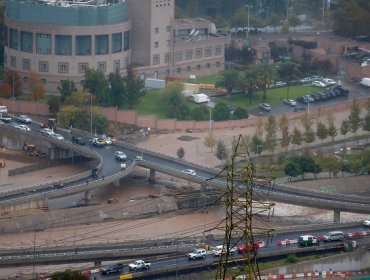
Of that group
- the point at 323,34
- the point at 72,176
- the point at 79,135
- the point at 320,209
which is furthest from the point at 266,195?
the point at 323,34

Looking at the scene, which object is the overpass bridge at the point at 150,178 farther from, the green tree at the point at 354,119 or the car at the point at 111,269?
the green tree at the point at 354,119

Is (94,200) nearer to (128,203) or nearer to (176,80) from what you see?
(128,203)

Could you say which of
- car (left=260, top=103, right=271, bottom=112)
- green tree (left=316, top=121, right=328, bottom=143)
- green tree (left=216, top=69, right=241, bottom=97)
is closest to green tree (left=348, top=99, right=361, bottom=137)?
green tree (left=316, top=121, right=328, bottom=143)

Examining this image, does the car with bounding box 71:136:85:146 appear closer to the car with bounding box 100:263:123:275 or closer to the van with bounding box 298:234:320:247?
the van with bounding box 298:234:320:247

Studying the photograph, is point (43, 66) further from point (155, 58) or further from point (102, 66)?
point (155, 58)

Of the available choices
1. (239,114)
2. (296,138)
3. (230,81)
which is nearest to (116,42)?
(230,81)

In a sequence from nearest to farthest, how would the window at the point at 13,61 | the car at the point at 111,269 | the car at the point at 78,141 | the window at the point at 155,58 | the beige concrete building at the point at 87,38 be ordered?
the car at the point at 111,269 → the car at the point at 78,141 → the beige concrete building at the point at 87,38 → the window at the point at 13,61 → the window at the point at 155,58

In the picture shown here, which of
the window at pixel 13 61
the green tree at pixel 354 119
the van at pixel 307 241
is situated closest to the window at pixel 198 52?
the window at pixel 13 61

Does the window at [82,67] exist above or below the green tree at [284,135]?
above
